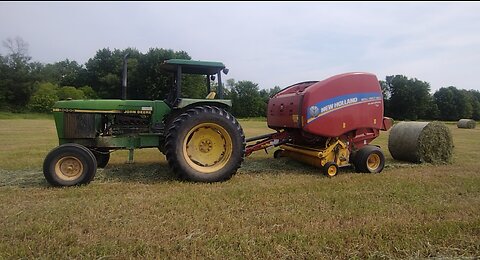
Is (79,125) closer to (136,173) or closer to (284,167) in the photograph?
(136,173)

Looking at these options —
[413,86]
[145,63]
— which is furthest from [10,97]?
[413,86]

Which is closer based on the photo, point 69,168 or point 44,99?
point 69,168

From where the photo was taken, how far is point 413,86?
63344mm

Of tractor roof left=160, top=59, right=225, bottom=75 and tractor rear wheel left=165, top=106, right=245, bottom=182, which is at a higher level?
tractor roof left=160, top=59, right=225, bottom=75

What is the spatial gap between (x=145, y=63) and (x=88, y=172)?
34584 millimetres

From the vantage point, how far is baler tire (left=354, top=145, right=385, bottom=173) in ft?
24.1

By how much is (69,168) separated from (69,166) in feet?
0.11

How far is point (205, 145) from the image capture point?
666 cm

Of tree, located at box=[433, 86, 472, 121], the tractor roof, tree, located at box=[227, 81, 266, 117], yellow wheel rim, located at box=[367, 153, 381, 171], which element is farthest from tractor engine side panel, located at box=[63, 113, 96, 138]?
tree, located at box=[433, 86, 472, 121]

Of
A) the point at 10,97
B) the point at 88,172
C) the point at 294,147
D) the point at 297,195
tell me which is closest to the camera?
the point at 297,195

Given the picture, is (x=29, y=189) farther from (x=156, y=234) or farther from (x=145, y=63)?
(x=145, y=63)

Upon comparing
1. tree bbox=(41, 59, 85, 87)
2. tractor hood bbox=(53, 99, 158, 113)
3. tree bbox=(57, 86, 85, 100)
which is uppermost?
tree bbox=(41, 59, 85, 87)

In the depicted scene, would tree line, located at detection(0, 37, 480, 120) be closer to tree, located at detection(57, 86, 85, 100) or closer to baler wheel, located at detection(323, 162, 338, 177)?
tree, located at detection(57, 86, 85, 100)

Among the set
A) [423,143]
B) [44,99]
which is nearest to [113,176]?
[423,143]
